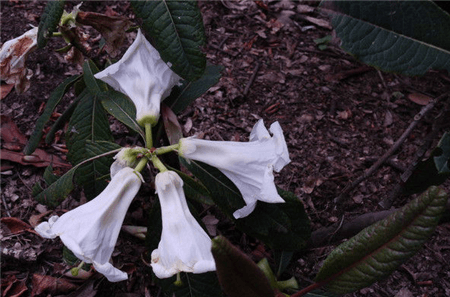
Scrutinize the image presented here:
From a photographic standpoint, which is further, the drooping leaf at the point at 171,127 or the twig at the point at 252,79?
the twig at the point at 252,79

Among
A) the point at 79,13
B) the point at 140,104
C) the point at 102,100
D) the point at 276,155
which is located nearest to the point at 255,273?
the point at 276,155

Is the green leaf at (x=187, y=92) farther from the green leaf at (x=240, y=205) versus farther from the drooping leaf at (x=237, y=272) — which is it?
the drooping leaf at (x=237, y=272)

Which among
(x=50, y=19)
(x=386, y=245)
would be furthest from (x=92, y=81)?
(x=386, y=245)

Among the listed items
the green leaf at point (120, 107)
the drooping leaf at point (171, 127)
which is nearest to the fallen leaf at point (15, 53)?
the green leaf at point (120, 107)

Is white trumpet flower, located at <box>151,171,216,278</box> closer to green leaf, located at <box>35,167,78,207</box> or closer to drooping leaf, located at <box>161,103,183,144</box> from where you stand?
drooping leaf, located at <box>161,103,183,144</box>

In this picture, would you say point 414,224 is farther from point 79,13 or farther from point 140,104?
point 79,13

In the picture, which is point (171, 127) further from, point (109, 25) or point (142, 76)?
point (109, 25)

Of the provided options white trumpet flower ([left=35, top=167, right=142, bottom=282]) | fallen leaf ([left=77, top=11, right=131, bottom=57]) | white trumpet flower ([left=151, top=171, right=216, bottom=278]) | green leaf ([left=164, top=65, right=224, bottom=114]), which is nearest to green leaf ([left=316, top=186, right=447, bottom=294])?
white trumpet flower ([left=151, top=171, right=216, bottom=278])
